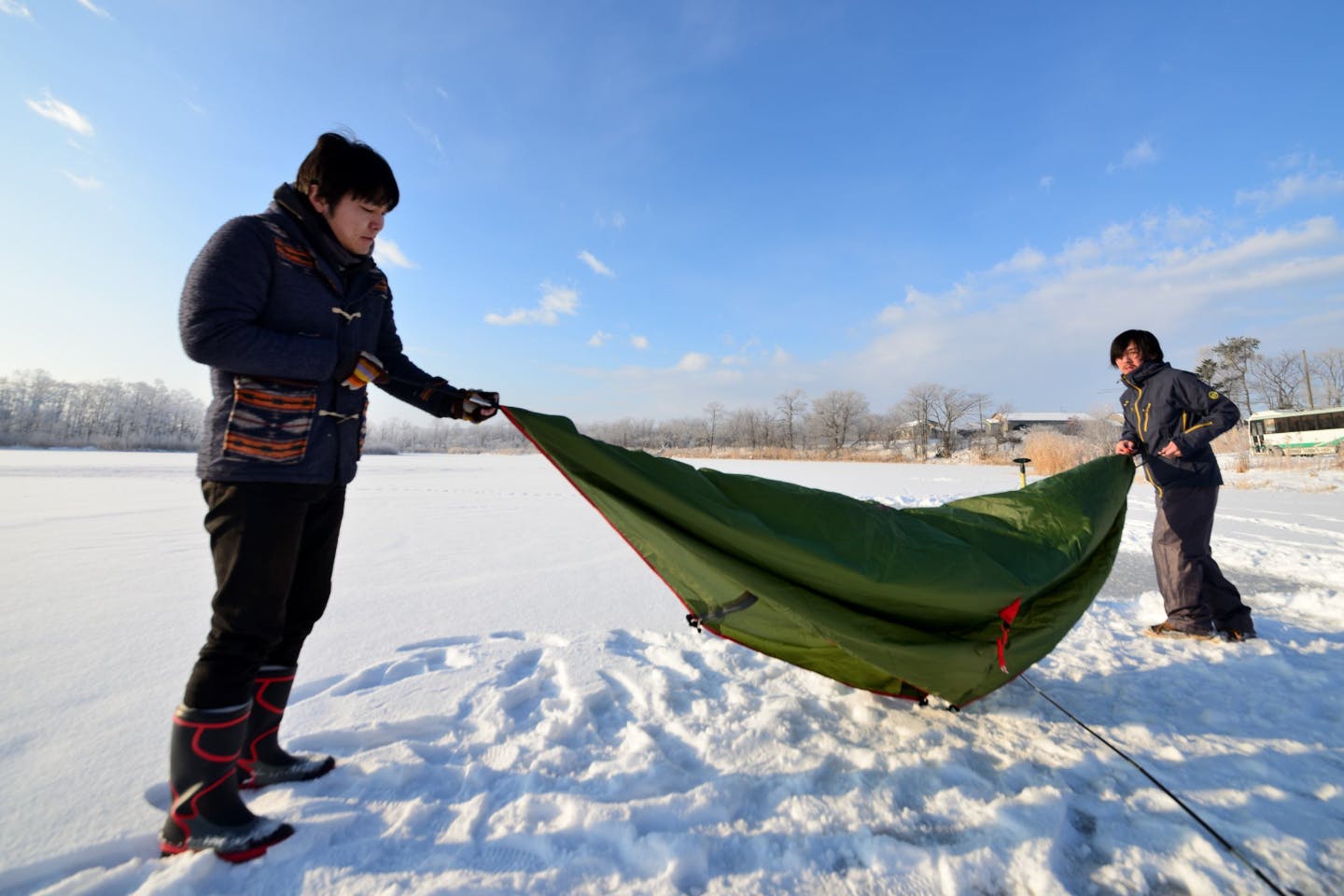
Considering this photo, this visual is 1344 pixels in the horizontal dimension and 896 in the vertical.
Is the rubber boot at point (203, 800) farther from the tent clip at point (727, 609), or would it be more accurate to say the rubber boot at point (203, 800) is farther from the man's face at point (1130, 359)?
the man's face at point (1130, 359)

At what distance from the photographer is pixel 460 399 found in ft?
5.69

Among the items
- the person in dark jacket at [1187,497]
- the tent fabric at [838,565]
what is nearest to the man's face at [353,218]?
the tent fabric at [838,565]

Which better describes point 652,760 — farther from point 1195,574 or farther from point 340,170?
point 1195,574

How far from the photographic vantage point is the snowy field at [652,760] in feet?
4.00

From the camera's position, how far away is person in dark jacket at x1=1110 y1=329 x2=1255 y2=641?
278 cm

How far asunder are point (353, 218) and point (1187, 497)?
411 cm

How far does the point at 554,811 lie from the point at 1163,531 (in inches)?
140

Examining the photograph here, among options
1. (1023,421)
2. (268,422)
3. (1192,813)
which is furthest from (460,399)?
(1023,421)

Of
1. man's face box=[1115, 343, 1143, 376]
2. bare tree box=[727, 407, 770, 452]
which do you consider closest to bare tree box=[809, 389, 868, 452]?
bare tree box=[727, 407, 770, 452]

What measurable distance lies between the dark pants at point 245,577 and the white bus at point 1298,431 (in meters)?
27.4

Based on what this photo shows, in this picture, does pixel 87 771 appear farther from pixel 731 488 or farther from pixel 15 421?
pixel 15 421

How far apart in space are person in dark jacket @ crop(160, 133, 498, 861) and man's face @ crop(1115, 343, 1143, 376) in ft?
12.9

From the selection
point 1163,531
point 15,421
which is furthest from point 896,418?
point 15,421

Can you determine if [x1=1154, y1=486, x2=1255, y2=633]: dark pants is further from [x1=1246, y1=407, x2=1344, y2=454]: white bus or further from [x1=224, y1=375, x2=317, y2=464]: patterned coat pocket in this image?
[x1=1246, y1=407, x2=1344, y2=454]: white bus
